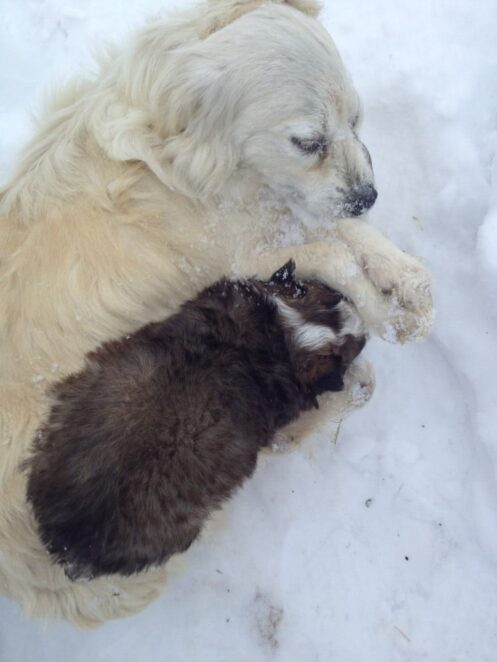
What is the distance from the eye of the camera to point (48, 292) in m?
2.75

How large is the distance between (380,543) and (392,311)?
139 centimetres

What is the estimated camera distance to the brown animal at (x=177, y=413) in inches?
97.7

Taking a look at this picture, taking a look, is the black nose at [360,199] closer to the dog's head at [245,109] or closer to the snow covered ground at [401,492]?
the dog's head at [245,109]

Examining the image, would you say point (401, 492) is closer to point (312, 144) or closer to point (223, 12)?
point (312, 144)

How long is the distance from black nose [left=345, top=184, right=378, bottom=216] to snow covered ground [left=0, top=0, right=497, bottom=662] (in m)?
0.77

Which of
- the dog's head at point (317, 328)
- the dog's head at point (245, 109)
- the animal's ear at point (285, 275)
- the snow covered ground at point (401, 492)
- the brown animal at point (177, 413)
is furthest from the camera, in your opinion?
the snow covered ground at point (401, 492)

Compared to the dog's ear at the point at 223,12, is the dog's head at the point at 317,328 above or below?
below

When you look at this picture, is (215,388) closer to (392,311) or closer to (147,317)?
(147,317)

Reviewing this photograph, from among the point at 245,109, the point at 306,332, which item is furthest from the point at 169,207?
the point at 306,332

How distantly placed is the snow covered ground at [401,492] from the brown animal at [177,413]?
0.84 metres

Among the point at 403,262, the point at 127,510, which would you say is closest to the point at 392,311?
the point at 403,262

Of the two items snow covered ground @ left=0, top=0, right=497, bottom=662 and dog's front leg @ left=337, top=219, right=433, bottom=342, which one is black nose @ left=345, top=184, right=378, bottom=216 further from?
snow covered ground @ left=0, top=0, right=497, bottom=662

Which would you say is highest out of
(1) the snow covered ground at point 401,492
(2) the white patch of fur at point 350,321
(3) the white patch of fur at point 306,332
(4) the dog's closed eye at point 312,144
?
(4) the dog's closed eye at point 312,144

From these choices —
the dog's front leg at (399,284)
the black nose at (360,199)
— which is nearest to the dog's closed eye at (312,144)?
the black nose at (360,199)
